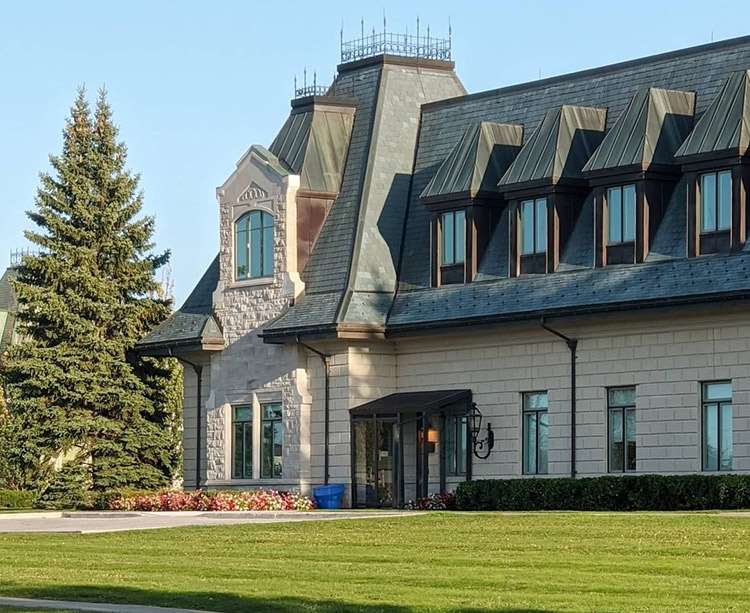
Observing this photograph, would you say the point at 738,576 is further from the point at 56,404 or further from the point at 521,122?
the point at 56,404

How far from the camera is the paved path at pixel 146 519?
3844cm

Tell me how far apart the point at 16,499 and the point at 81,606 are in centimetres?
3440

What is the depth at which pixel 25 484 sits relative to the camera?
2130 inches

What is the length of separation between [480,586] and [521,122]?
25.6 meters

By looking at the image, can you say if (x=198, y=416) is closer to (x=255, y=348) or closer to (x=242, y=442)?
(x=242, y=442)

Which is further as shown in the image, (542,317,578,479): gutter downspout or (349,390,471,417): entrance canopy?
(349,390,471,417): entrance canopy

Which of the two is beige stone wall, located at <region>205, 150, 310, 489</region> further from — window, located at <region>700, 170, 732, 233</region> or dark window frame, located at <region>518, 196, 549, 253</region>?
window, located at <region>700, 170, 732, 233</region>

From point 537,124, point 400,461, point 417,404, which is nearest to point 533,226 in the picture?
point 537,124

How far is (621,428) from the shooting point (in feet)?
137

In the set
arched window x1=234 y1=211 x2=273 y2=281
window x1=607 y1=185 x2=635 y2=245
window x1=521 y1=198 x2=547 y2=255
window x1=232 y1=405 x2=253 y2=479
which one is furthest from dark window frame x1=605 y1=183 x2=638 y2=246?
window x1=232 y1=405 x2=253 y2=479

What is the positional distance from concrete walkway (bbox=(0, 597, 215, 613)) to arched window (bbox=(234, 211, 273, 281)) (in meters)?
27.3

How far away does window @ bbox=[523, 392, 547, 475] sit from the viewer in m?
43.8

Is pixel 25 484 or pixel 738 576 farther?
pixel 25 484

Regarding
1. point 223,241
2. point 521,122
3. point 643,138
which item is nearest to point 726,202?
point 643,138
